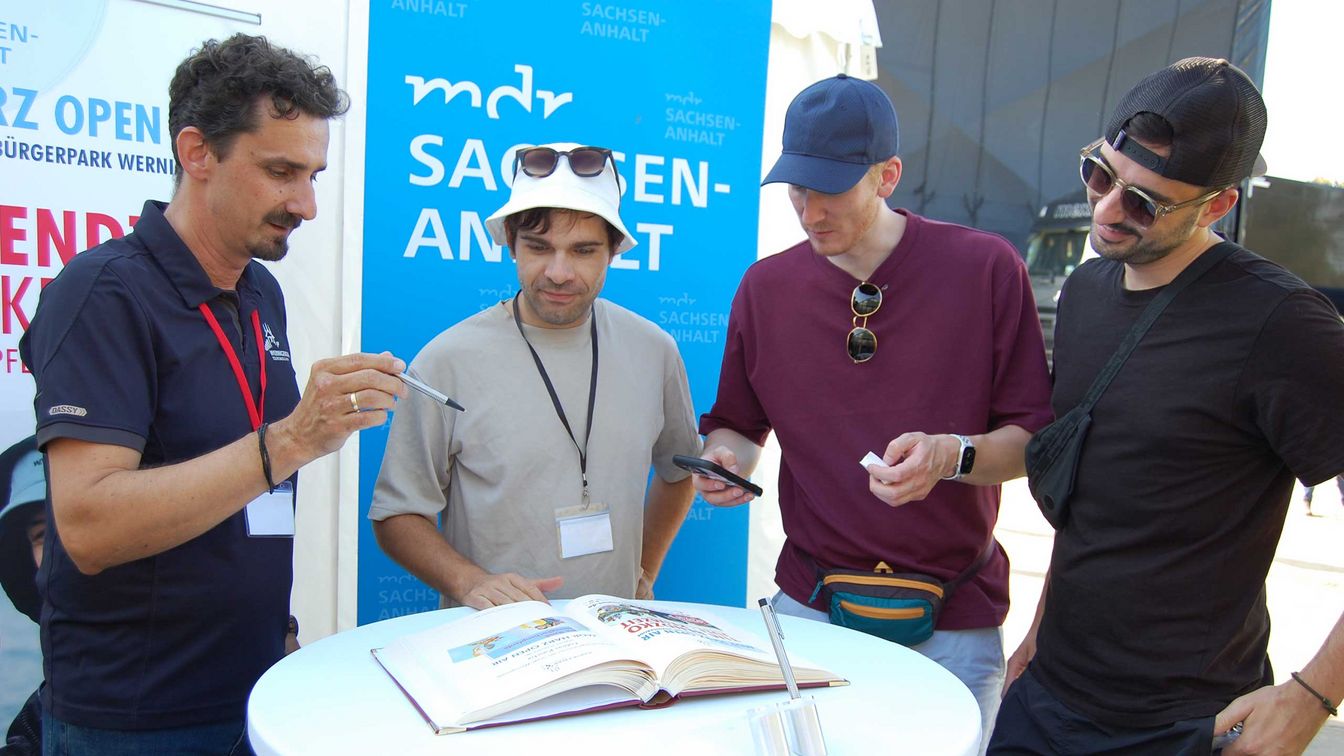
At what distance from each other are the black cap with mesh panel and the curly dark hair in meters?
1.65

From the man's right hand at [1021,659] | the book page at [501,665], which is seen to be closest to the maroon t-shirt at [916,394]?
the man's right hand at [1021,659]

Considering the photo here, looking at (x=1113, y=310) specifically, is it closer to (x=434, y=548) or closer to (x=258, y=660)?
(x=434, y=548)

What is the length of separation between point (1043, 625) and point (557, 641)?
1.15 metres

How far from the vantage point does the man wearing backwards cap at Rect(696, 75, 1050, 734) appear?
2127mm

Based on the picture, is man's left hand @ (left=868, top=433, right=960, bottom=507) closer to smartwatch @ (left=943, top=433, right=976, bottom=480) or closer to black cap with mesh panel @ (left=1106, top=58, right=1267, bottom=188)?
smartwatch @ (left=943, top=433, right=976, bottom=480)

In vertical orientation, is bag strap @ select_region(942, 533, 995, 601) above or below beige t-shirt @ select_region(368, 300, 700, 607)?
below

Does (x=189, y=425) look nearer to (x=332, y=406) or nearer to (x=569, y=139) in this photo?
(x=332, y=406)

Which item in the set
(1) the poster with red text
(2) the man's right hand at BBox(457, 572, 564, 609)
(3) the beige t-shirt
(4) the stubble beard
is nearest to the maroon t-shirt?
(4) the stubble beard

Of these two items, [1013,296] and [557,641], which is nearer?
[557,641]

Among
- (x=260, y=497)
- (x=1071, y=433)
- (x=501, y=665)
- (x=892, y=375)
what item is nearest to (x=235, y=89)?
(x=260, y=497)

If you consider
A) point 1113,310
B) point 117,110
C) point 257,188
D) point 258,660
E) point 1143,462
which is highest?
point 117,110

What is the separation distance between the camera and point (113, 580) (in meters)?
1.66

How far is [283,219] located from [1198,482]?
6.05 feet

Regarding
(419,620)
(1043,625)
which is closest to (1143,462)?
(1043,625)
